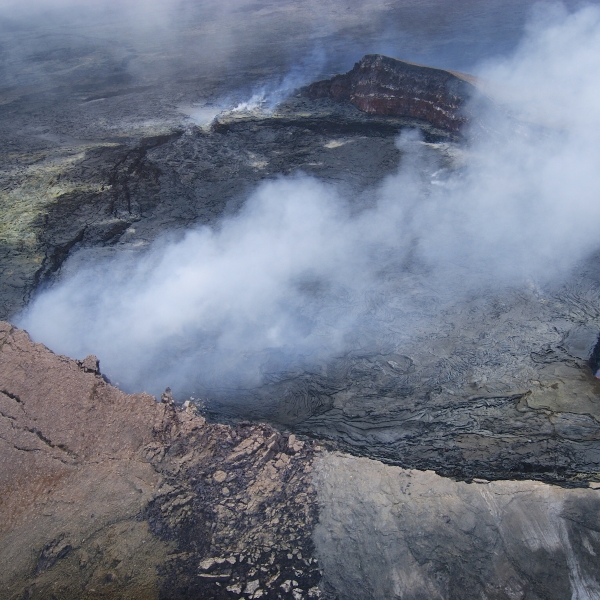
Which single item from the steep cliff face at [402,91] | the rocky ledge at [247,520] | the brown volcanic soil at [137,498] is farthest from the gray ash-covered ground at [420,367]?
the steep cliff face at [402,91]

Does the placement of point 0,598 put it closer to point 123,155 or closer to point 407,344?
point 407,344

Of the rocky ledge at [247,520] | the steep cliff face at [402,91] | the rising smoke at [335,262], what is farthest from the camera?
the steep cliff face at [402,91]

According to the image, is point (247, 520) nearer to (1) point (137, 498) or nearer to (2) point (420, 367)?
(1) point (137, 498)

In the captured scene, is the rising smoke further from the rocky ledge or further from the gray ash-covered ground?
the rocky ledge

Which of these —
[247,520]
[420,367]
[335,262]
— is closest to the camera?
[247,520]

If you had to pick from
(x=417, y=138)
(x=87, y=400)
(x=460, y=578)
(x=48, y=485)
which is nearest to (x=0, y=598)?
(x=48, y=485)

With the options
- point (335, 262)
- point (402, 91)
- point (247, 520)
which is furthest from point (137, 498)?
point (402, 91)

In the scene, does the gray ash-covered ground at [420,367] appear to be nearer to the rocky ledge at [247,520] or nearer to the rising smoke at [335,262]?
the rising smoke at [335,262]
